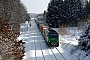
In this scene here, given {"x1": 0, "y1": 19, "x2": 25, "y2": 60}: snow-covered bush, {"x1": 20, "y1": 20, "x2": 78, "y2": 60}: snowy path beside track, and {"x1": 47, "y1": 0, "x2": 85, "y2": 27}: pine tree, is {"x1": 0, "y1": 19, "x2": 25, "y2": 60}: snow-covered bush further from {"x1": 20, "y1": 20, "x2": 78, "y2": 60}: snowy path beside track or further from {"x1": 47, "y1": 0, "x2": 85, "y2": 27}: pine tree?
{"x1": 47, "y1": 0, "x2": 85, "y2": 27}: pine tree

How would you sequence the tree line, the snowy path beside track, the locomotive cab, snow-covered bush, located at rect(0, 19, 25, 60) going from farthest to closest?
the tree line
the locomotive cab
the snowy path beside track
snow-covered bush, located at rect(0, 19, 25, 60)

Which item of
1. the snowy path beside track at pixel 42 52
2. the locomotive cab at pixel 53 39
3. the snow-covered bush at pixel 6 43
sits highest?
the snow-covered bush at pixel 6 43

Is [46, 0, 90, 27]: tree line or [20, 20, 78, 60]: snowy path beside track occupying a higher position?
[46, 0, 90, 27]: tree line

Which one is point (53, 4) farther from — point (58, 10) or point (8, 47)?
point (8, 47)

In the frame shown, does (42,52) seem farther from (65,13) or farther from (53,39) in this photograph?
(65,13)

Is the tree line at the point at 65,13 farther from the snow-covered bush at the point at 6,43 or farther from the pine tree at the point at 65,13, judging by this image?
the snow-covered bush at the point at 6,43

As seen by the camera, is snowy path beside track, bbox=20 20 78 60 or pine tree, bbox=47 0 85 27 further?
pine tree, bbox=47 0 85 27

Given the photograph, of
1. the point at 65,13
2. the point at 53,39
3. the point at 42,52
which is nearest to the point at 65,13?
the point at 65,13

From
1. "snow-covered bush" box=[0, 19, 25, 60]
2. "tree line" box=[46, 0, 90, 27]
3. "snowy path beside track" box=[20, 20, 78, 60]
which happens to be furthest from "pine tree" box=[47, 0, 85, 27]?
"snow-covered bush" box=[0, 19, 25, 60]

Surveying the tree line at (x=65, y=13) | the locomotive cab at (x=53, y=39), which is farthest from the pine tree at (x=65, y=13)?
the locomotive cab at (x=53, y=39)

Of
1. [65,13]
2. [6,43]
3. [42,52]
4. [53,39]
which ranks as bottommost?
[42,52]

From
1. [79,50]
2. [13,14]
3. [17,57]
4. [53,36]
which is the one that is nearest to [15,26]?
[13,14]

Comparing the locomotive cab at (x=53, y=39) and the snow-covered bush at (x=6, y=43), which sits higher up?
the snow-covered bush at (x=6, y=43)

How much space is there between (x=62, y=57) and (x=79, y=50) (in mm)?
2674
